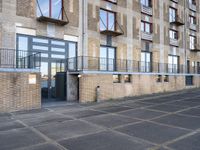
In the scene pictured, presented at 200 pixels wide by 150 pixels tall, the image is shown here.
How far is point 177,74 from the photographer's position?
916 inches

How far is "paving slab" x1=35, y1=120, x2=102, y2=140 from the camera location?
22.1 ft

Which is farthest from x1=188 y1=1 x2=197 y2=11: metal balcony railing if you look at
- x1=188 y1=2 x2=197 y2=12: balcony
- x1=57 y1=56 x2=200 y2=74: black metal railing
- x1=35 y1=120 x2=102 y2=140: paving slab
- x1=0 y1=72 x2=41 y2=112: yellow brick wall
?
x1=35 y1=120 x2=102 y2=140: paving slab

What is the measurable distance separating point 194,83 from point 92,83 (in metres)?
17.8

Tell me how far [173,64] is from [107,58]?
Result: 35.9 ft

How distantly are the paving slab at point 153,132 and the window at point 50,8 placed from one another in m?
10.1

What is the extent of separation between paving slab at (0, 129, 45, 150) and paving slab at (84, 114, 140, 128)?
274 centimetres

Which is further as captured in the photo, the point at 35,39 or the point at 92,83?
the point at 92,83

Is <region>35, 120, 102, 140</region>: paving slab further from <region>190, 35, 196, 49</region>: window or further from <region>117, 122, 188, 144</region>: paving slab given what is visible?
Result: <region>190, 35, 196, 49</region>: window

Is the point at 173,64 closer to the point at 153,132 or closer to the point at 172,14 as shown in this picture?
the point at 172,14

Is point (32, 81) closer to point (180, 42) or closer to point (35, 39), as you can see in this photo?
point (35, 39)

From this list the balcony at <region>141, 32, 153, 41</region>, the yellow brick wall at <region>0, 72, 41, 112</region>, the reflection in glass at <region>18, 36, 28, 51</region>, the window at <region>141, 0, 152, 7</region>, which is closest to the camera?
the yellow brick wall at <region>0, 72, 41, 112</region>

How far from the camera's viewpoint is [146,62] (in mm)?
20984

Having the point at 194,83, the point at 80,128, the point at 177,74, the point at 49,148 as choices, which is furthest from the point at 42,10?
the point at 194,83

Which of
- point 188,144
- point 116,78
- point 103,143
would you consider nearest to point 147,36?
point 116,78
